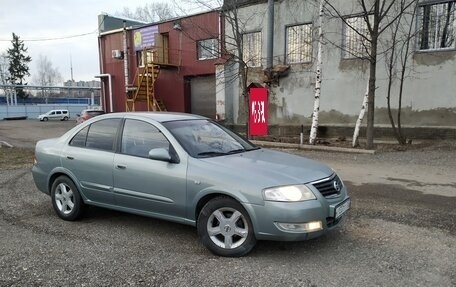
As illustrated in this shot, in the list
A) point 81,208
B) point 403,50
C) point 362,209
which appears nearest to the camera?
point 81,208

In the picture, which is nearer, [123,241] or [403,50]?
[123,241]

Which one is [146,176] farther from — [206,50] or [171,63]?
[171,63]

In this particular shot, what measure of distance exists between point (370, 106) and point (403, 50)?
3.95 meters

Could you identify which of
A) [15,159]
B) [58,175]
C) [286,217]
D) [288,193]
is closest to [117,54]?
[15,159]

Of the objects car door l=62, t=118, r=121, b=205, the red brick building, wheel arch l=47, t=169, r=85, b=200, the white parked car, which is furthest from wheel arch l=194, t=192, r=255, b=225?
the white parked car

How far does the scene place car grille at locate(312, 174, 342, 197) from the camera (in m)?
4.41

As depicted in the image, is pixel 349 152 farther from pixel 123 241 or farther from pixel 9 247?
pixel 9 247

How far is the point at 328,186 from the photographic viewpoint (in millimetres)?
4523

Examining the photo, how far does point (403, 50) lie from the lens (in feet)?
50.8

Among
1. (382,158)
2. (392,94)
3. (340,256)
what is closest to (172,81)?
(392,94)

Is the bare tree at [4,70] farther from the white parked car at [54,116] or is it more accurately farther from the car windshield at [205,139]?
the car windshield at [205,139]

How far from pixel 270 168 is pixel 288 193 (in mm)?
431

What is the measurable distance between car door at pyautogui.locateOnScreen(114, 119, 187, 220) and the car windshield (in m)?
0.20

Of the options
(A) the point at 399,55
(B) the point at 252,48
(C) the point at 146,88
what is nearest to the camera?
(A) the point at 399,55
